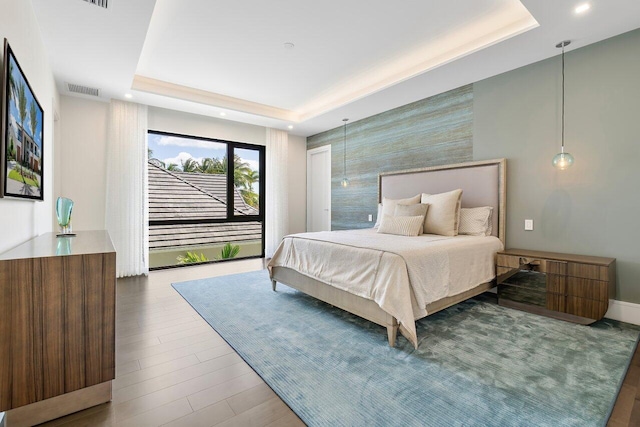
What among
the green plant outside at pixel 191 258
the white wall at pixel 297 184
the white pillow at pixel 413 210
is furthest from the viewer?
the white wall at pixel 297 184

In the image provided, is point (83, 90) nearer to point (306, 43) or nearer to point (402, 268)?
point (306, 43)

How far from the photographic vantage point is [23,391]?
1.37 metres

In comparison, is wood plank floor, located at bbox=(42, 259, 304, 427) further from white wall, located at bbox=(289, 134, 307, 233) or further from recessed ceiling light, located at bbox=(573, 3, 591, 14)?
white wall, located at bbox=(289, 134, 307, 233)

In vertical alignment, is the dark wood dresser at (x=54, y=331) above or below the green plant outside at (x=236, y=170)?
below

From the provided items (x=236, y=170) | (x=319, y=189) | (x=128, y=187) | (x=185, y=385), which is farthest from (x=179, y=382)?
(x=319, y=189)

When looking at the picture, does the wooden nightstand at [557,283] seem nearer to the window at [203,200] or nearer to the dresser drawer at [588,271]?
the dresser drawer at [588,271]

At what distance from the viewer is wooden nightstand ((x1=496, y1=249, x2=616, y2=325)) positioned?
247 cm

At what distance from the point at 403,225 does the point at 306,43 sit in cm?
230

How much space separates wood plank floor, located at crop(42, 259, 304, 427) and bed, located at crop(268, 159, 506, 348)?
39.1 inches

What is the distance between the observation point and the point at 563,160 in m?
2.79

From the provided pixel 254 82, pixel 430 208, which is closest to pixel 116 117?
pixel 254 82

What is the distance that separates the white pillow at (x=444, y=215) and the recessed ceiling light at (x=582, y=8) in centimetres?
183

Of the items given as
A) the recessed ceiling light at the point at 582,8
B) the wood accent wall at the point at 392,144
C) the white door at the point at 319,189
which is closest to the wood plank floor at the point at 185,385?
the recessed ceiling light at the point at 582,8

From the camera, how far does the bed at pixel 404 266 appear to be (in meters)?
2.18
